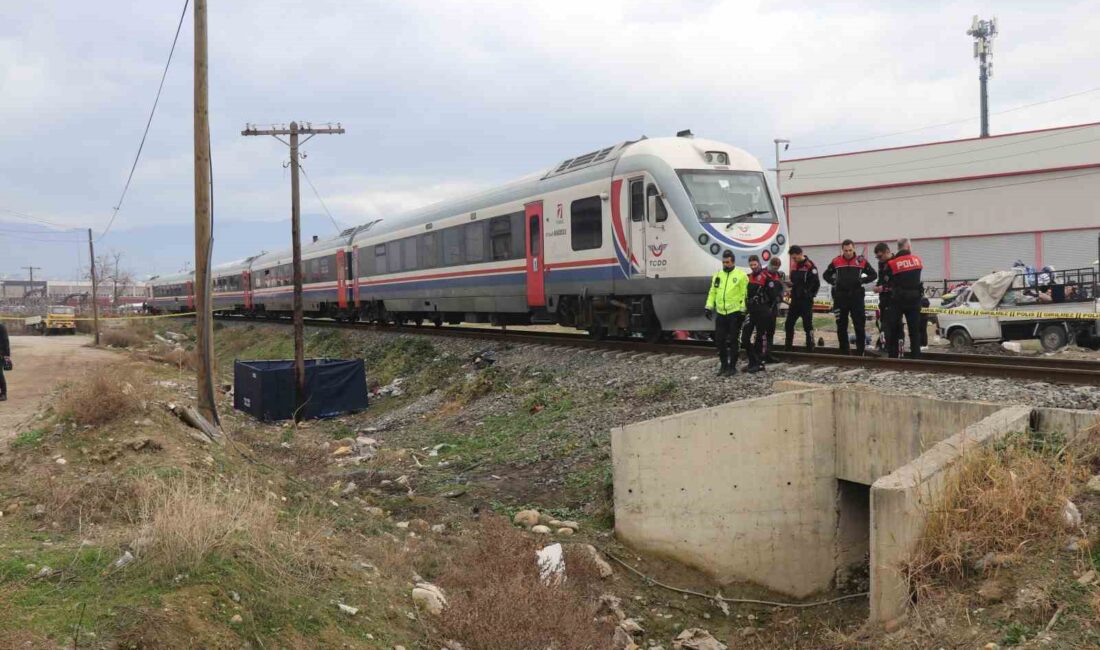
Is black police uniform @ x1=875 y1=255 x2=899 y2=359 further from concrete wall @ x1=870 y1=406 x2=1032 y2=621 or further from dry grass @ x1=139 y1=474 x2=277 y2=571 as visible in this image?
dry grass @ x1=139 y1=474 x2=277 y2=571

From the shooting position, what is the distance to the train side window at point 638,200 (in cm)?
1251

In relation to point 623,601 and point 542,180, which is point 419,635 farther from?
point 542,180

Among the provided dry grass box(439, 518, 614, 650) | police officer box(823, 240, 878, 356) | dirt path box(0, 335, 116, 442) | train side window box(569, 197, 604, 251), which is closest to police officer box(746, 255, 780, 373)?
police officer box(823, 240, 878, 356)

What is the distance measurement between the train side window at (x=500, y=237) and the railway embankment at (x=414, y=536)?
3.20 meters

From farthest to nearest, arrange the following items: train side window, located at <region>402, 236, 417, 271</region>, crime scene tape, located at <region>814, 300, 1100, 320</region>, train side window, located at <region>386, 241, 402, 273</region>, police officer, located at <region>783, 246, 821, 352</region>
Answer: train side window, located at <region>386, 241, 402, 273</region>
train side window, located at <region>402, 236, 417, 271</region>
crime scene tape, located at <region>814, 300, 1100, 320</region>
police officer, located at <region>783, 246, 821, 352</region>

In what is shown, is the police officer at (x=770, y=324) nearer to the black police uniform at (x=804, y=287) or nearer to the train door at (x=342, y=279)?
the black police uniform at (x=804, y=287)

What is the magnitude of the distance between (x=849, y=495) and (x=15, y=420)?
10432 mm

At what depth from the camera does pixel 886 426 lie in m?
7.57

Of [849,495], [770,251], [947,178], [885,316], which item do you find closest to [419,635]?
[849,495]

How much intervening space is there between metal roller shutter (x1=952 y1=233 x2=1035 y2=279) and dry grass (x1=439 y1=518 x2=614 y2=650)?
40.2 metres

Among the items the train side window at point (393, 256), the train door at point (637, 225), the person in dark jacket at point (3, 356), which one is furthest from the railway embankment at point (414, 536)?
the train side window at point (393, 256)

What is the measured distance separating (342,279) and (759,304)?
18511 millimetres

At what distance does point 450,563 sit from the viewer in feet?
21.7

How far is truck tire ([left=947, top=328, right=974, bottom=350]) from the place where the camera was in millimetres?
18016
